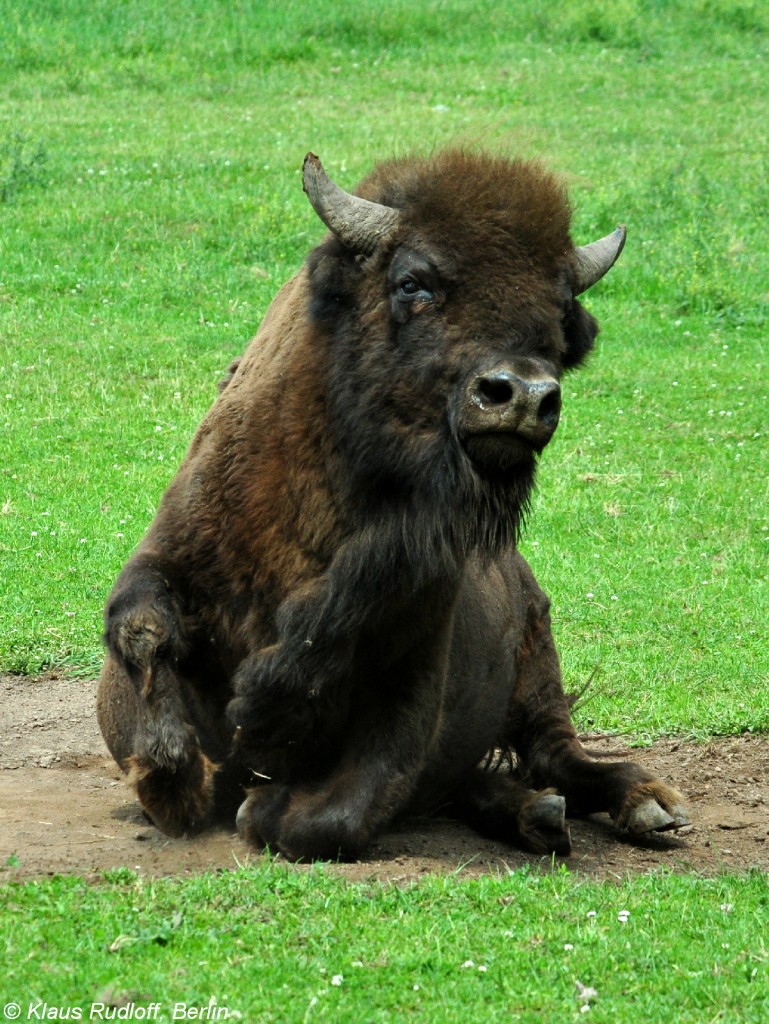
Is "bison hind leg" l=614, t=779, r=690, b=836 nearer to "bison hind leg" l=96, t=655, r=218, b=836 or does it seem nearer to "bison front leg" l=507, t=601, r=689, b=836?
"bison front leg" l=507, t=601, r=689, b=836

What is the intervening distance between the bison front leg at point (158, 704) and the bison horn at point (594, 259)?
1.86 meters

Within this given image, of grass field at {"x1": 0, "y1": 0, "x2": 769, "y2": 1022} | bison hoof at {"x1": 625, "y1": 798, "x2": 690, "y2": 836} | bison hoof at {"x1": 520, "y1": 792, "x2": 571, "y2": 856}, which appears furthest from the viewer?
bison hoof at {"x1": 625, "y1": 798, "x2": 690, "y2": 836}

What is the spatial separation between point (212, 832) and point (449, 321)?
82.7 inches

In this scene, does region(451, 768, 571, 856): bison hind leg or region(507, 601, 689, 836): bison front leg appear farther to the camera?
region(507, 601, 689, 836): bison front leg

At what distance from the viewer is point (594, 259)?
5797 mm

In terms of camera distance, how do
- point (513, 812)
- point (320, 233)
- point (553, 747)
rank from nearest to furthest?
point (513, 812), point (553, 747), point (320, 233)

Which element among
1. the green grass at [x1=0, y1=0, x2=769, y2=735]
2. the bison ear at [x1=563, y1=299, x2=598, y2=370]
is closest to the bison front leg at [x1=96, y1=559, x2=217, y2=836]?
the bison ear at [x1=563, y1=299, x2=598, y2=370]

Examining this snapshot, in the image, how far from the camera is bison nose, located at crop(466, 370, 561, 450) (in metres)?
4.83

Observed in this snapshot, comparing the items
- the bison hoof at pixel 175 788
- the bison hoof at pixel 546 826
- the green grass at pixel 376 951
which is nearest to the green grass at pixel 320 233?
the bison hoof at pixel 546 826

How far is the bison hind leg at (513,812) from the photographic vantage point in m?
6.22

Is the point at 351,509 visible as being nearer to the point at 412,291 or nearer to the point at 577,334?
the point at 412,291

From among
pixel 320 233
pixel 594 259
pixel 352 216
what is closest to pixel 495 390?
pixel 352 216

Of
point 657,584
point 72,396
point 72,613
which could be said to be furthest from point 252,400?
point 72,396

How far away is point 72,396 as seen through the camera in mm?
12523
